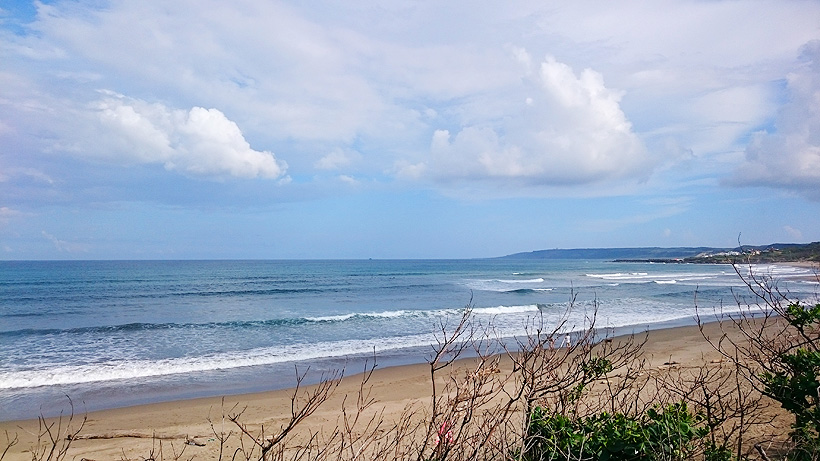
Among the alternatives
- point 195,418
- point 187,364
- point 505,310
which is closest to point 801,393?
point 195,418

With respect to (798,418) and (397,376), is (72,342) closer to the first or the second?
(397,376)

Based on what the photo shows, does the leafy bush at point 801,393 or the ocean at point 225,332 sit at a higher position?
the leafy bush at point 801,393

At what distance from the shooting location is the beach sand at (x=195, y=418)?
7625 millimetres

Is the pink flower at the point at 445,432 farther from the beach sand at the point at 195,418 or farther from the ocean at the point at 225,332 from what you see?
the beach sand at the point at 195,418

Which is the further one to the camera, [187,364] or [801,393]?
[187,364]

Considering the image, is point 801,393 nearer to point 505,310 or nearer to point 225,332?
point 225,332

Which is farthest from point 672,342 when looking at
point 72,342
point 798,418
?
point 72,342

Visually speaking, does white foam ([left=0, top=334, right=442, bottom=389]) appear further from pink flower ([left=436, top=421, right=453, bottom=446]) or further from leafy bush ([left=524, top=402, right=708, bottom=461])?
pink flower ([left=436, top=421, right=453, bottom=446])

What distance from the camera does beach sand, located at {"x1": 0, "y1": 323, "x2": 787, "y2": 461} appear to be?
7.62 metres

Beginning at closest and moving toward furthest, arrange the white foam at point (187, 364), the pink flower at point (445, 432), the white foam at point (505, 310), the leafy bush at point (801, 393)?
the pink flower at point (445, 432)
the leafy bush at point (801, 393)
the white foam at point (187, 364)
the white foam at point (505, 310)

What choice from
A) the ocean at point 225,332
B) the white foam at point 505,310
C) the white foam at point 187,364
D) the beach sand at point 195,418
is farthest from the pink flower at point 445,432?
the white foam at point 505,310

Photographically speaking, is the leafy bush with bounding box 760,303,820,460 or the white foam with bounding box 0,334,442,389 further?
the white foam with bounding box 0,334,442,389

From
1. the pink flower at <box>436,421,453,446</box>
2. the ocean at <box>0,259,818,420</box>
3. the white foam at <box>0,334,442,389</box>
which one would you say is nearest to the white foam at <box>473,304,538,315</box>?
the ocean at <box>0,259,818,420</box>

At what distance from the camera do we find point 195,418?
368 inches
